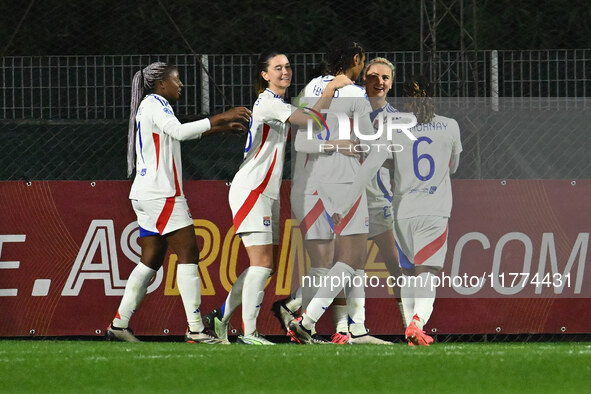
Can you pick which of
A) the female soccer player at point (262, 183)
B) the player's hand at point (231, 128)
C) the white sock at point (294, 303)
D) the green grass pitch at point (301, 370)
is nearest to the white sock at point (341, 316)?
the white sock at point (294, 303)

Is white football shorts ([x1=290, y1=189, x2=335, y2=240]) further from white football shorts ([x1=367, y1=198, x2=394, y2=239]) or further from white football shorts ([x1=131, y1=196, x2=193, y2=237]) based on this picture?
white football shorts ([x1=131, y1=196, x2=193, y2=237])

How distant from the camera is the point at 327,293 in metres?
8.84

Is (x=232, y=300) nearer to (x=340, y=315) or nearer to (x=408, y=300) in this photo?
(x=340, y=315)

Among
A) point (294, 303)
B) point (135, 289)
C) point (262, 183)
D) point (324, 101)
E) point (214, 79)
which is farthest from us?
point (214, 79)

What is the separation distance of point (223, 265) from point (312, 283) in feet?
3.28

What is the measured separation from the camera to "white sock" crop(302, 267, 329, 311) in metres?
9.10

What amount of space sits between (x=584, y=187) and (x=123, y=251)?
3409 mm

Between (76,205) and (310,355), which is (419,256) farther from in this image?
(76,205)

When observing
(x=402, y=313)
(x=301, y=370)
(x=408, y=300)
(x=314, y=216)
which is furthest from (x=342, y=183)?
(x=301, y=370)

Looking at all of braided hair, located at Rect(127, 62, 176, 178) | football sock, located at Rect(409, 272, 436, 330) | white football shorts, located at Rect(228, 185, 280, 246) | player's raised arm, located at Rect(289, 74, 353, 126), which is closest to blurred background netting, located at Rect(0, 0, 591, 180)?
braided hair, located at Rect(127, 62, 176, 178)

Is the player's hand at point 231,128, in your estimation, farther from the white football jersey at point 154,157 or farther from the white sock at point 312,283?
the white sock at point 312,283

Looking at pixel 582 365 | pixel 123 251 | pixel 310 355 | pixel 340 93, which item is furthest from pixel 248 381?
pixel 123 251

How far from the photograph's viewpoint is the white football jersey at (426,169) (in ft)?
28.8

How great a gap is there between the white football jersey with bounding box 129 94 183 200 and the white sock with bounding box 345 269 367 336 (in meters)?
1.34
